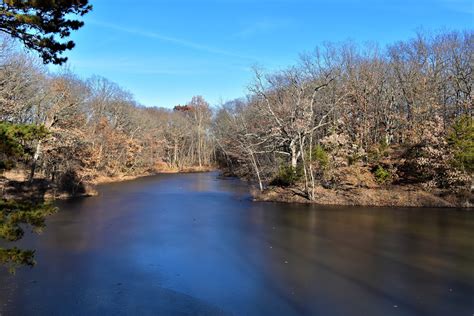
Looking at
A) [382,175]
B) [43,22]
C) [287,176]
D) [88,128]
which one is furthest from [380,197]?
[88,128]

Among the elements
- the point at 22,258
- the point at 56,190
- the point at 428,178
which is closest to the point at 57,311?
the point at 22,258

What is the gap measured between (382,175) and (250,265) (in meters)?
13.7

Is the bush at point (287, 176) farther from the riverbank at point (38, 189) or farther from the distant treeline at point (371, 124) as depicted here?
the riverbank at point (38, 189)

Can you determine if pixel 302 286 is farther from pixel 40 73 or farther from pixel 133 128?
pixel 133 128

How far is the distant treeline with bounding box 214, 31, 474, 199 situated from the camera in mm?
19953

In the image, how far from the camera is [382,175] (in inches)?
833

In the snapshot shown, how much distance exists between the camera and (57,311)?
22.8ft

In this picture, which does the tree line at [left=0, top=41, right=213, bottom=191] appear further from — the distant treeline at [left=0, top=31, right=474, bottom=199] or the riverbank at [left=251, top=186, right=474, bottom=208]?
the riverbank at [left=251, top=186, right=474, bottom=208]

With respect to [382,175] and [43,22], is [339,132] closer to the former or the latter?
[382,175]

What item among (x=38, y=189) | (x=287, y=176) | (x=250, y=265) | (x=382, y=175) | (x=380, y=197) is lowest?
(x=250, y=265)

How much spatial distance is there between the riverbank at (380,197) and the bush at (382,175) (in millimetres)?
554

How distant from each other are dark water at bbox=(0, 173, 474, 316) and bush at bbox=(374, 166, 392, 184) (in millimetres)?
3990

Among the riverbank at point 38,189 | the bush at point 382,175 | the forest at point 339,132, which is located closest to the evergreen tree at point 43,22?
the forest at point 339,132

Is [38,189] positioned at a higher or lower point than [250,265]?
higher
